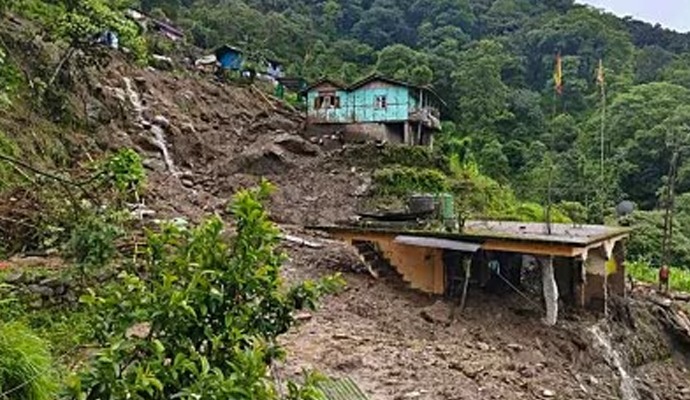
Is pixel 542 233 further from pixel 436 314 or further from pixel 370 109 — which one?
pixel 370 109

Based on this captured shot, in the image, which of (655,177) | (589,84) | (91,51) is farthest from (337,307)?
(589,84)

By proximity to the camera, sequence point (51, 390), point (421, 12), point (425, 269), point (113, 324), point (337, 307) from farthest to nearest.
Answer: point (421, 12)
point (425, 269)
point (337, 307)
point (51, 390)
point (113, 324)

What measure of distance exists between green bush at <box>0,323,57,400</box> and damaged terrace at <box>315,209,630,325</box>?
23.5 feet

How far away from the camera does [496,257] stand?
12.9 metres

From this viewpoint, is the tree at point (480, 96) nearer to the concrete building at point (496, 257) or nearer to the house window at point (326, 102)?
Answer: the house window at point (326, 102)

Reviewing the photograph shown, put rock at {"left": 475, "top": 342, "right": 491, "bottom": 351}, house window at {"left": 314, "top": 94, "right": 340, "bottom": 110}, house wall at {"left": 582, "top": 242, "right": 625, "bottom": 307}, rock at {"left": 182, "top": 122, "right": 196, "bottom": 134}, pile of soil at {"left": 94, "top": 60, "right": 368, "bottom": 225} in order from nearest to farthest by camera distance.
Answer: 1. rock at {"left": 475, "top": 342, "right": 491, "bottom": 351}
2. house wall at {"left": 582, "top": 242, "right": 625, "bottom": 307}
3. pile of soil at {"left": 94, "top": 60, "right": 368, "bottom": 225}
4. rock at {"left": 182, "top": 122, "right": 196, "bottom": 134}
5. house window at {"left": 314, "top": 94, "right": 340, "bottom": 110}

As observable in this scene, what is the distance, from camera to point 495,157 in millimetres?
31422

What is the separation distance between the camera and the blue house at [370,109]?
23516 mm

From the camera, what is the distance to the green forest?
103 feet

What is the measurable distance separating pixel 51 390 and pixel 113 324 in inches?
86.2

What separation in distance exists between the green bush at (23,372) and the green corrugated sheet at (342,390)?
2.95m

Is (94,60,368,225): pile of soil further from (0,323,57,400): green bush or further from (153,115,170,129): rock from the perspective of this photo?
(0,323,57,400): green bush

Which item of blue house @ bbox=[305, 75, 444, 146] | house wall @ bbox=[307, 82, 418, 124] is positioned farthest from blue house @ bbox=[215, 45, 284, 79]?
house wall @ bbox=[307, 82, 418, 124]

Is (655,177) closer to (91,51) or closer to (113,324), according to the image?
Result: (91,51)
